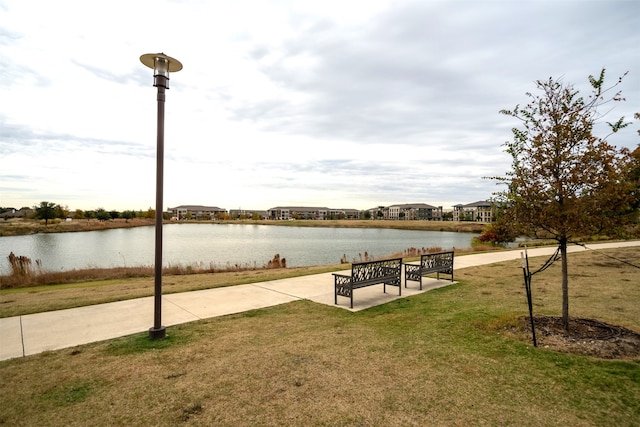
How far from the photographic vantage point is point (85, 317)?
7.15 meters

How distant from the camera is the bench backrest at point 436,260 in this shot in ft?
35.0

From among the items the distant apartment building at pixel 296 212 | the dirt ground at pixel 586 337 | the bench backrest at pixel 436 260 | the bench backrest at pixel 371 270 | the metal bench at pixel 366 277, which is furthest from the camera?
the distant apartment building at pixel 296 212

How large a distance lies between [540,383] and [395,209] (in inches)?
7214

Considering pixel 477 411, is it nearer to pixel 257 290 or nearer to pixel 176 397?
pixel 176 397

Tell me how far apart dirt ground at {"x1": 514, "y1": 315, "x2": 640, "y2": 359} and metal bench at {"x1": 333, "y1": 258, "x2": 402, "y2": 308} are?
3.21 m

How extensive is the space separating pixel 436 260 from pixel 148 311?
807 centimetres

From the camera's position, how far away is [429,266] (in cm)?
1066

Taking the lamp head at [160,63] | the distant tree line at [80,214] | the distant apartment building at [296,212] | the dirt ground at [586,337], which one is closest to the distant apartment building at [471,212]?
the distant apartment building at [296,212]

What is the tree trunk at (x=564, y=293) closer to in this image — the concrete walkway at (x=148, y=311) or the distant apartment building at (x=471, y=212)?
the concrete walkway at (x=148, y=311)

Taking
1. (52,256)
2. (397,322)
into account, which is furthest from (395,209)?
(397,322)

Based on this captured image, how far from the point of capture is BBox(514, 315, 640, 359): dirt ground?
16.5 ft

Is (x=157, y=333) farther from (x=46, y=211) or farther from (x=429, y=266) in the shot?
(x=46, y=211)

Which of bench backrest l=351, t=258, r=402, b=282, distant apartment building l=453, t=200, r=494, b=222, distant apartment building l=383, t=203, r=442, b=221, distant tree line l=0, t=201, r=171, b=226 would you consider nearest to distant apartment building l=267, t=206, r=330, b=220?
distant apartment building l=383, t=203, r=442, b=221

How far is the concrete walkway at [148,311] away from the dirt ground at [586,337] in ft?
11.1
